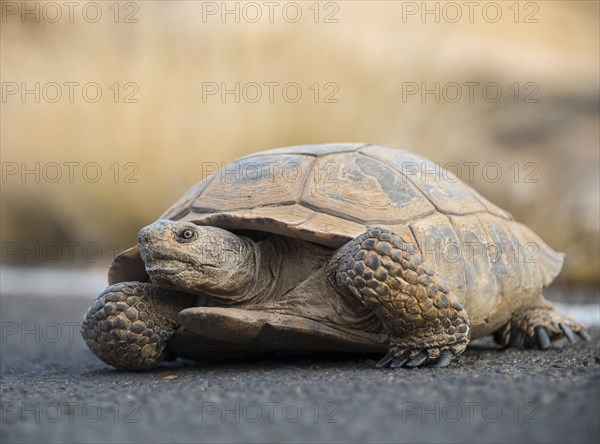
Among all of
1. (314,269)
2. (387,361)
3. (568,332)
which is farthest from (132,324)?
(568,332)

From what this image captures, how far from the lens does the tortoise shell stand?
3.48 m

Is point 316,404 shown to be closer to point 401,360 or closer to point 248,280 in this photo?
point 401,360

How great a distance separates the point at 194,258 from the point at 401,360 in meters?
0.99

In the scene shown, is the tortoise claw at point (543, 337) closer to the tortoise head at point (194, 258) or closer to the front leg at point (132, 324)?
the tortoise head at point (194, 258)

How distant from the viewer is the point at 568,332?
14.2 ft

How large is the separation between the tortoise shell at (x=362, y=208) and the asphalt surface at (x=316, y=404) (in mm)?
525

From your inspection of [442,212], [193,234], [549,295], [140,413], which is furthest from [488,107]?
[140,413]

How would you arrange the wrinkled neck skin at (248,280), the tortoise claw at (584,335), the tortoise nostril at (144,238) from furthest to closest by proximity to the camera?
the tortoise claw at (584,335), the wrinkled neck skin at (248,280), the tortoise nostril at (144,238)

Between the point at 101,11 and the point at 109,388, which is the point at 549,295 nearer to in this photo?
the point at 109,388

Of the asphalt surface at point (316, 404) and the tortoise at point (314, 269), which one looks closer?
the asphalt surface at point (316, 404)

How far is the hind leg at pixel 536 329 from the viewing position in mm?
4277

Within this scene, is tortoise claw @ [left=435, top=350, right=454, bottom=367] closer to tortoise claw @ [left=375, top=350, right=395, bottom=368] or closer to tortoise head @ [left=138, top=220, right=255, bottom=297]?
tortoise claw @ [left=375, top=350, right=395, bottom=368]

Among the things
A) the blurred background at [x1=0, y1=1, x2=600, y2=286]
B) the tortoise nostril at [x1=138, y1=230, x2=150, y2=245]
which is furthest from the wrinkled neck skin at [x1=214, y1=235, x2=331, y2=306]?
the blurred background at [x1=0, y1=1, x2=600, y2=286]

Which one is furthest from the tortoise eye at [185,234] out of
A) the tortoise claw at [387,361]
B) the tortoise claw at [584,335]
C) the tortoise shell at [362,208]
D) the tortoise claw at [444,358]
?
the tortoise claw at [584,335]
